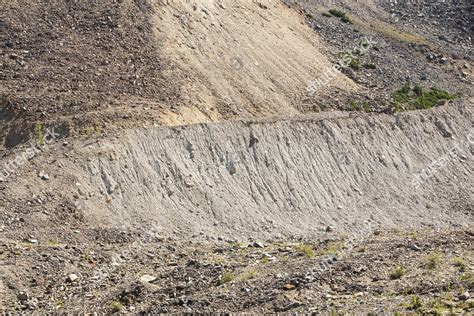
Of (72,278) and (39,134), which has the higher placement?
(72,278)

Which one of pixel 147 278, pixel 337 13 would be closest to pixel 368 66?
pixel 337 13

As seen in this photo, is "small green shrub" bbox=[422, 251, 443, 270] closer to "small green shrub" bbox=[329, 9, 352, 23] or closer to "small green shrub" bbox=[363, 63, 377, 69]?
"small green shrub" bbox=[363, 63, 377, 69]

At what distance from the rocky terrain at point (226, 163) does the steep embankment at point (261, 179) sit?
8cm

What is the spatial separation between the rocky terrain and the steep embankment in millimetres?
81

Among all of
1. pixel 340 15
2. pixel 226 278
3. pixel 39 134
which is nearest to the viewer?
pixel 226 278

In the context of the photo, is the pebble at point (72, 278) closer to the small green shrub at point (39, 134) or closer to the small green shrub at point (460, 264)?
the small green shrub at point (39, 134)

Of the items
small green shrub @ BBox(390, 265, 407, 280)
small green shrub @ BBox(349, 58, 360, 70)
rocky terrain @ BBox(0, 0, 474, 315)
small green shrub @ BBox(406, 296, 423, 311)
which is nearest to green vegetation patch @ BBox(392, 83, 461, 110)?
rocky terrain @ BBox(0, 0, 474, 315)

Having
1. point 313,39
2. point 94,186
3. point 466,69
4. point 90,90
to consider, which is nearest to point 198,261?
point 94,186

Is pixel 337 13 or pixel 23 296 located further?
pixel 337 13

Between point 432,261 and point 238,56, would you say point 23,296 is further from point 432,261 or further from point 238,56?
point 238,56

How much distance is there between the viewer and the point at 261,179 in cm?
3544

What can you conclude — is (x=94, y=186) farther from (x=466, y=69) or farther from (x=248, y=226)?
(x=466, y=69)

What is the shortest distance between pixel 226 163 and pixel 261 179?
162 cm

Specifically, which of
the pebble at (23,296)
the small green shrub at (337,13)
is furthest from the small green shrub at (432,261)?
the small green shrub at (337,13)
